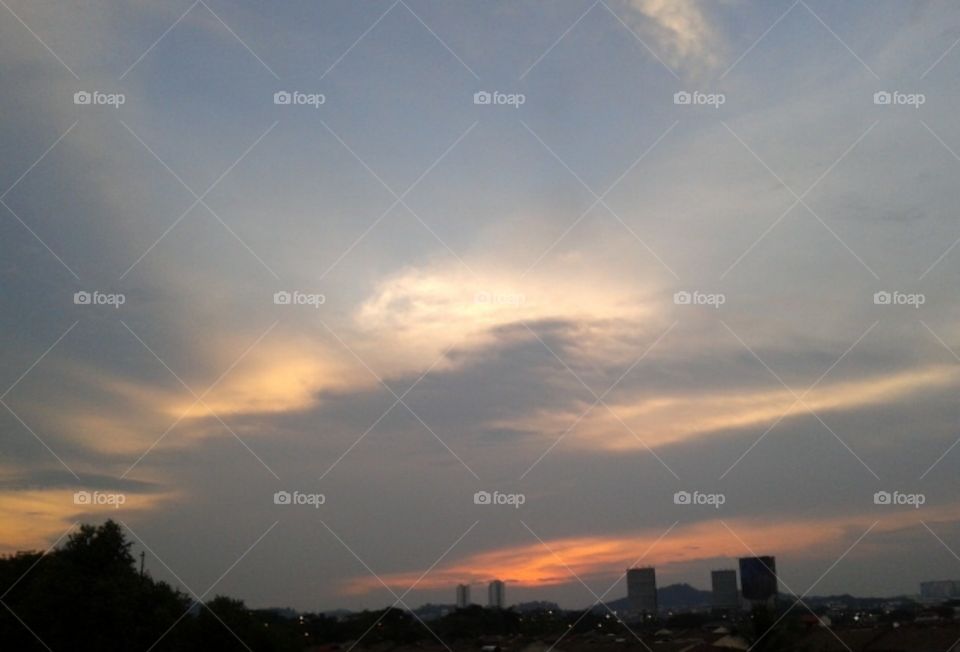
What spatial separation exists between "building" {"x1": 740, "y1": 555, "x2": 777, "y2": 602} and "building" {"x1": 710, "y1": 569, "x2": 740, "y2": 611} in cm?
1150

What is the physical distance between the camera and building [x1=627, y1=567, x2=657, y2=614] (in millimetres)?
39906

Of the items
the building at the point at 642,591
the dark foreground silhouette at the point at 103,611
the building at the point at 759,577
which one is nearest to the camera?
the dark foreground silhouette at the point at 103,611

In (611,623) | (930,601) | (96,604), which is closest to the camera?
(96,604)

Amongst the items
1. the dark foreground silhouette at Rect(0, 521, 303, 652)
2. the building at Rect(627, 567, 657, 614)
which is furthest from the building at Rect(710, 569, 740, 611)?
the dark foreground silhouette at Rect(0, 521, 303, 652)

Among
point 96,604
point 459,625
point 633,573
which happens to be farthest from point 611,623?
point 96,604

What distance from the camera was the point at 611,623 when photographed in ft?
126

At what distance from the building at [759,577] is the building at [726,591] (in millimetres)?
11501

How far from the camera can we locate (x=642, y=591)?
41.7 metres

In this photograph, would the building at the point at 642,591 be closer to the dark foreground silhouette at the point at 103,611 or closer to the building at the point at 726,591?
the building at the point at 726,591

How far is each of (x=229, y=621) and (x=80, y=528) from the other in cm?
655

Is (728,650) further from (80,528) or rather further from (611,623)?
(80,528)

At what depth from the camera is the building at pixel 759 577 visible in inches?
1217

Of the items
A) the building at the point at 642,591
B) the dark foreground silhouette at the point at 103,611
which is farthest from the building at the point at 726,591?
the dark foreground silhouette at the point at 103,611

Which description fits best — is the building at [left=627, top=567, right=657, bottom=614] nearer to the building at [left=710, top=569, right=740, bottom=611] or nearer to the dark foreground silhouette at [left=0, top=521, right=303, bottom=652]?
the building at [left=710, top=569, right=740, bottom=611]
